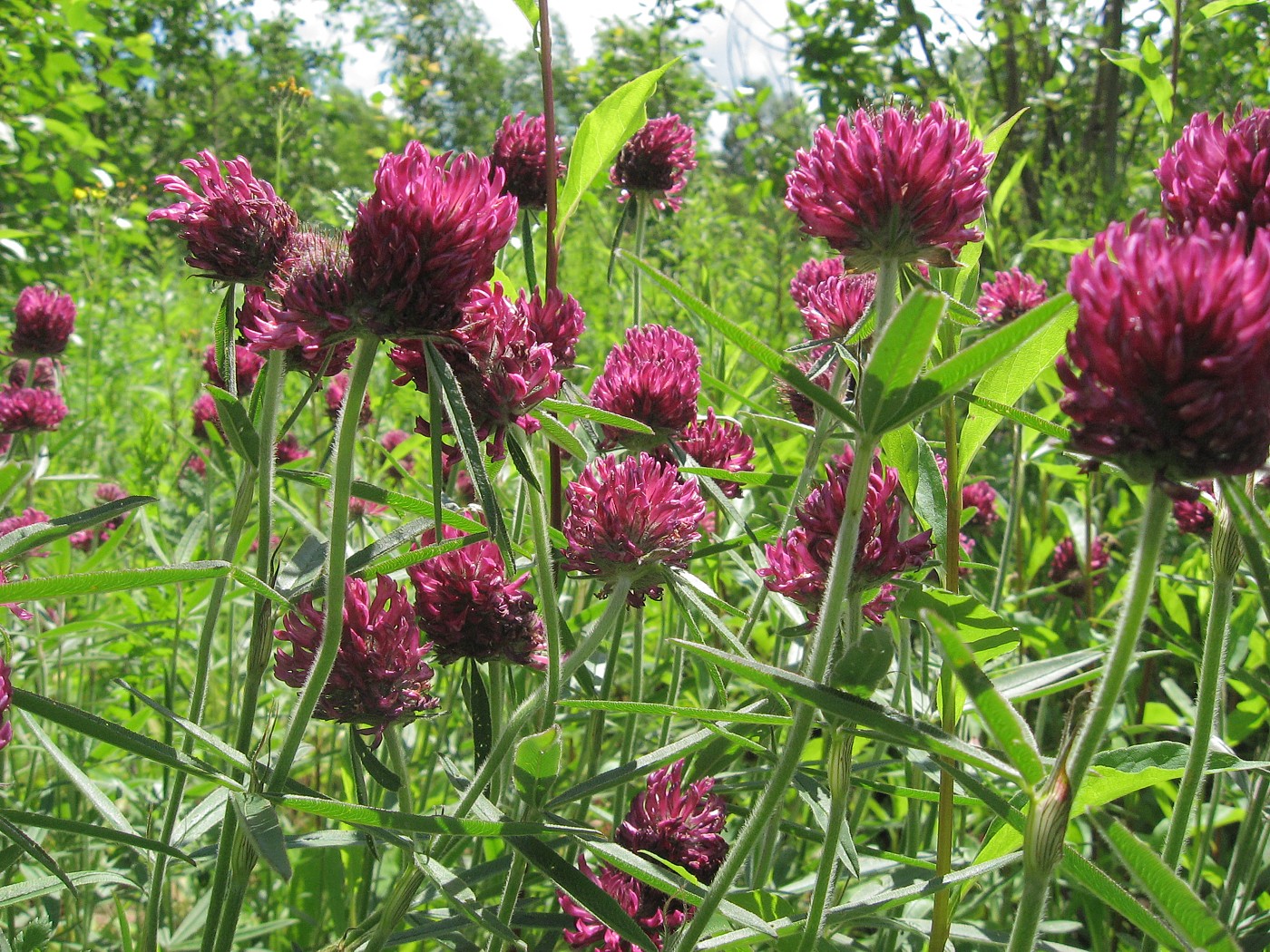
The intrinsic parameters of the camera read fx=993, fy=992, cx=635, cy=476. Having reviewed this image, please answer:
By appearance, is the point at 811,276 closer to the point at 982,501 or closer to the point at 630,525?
the point at 982,501

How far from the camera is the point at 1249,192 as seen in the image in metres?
0.91

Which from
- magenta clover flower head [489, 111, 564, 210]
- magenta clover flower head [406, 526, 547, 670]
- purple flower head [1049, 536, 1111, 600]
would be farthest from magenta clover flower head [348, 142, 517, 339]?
purple flower head [1049, 536, 1111, 600]

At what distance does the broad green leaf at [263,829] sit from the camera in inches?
28.6

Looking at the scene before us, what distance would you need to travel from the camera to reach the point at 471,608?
1.21 metres

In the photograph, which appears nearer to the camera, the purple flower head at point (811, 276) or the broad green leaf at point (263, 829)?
the broad green leaf at point (263, 829)

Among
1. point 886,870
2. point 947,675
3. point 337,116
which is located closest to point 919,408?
point 947,675

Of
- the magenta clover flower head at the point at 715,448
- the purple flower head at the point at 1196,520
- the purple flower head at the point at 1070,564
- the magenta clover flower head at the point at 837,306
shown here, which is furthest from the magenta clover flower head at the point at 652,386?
the purple flower head at the point at 1070,564

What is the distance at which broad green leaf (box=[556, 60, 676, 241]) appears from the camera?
3.60ft

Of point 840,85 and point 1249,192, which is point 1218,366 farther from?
point 840,85

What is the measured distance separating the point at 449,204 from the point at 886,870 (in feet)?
3.28

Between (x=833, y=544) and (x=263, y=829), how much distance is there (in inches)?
23.5

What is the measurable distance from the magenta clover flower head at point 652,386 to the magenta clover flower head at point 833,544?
37cm

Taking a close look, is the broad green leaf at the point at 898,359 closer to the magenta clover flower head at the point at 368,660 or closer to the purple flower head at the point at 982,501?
the magenta clover flower head at the point at 368,660

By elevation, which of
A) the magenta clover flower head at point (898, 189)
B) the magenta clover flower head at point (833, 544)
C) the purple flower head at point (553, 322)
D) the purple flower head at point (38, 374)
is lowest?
the purple flower head at point (38, 374)
